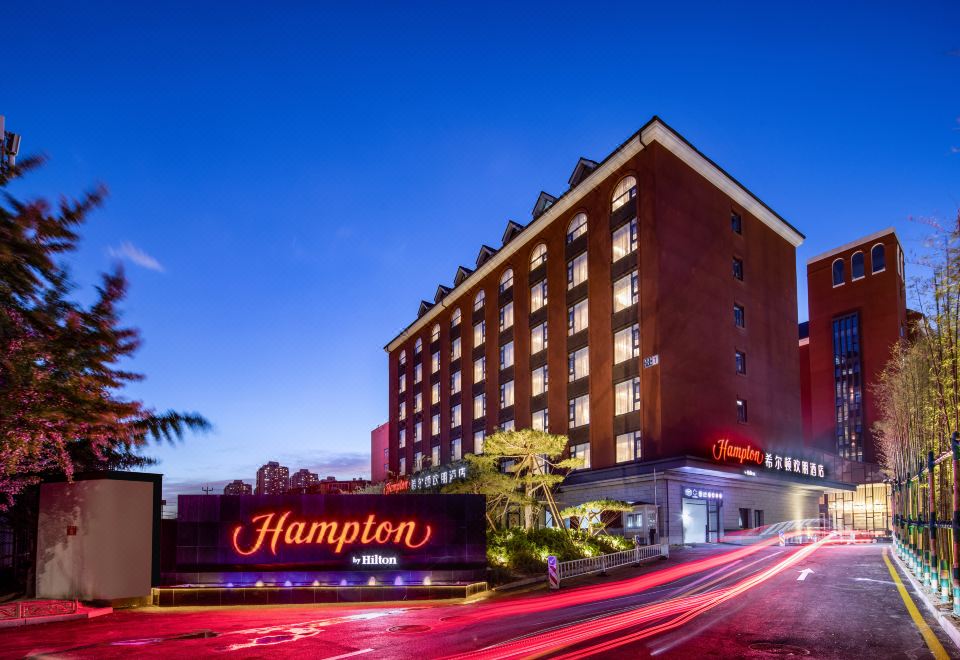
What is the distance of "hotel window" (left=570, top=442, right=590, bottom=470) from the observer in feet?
178

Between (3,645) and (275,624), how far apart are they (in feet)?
18.8

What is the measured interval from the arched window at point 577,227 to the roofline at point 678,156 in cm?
132

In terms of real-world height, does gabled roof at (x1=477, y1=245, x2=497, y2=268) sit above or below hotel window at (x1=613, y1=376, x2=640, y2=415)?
above

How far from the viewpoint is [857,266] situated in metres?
104

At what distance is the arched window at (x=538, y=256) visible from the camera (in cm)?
6406

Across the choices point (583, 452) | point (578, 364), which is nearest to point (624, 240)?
point (578, 364)

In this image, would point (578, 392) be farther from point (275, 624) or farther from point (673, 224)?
point (275, 624)

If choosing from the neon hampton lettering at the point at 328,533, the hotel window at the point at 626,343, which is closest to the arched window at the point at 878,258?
the hotel window at the point at 626,343

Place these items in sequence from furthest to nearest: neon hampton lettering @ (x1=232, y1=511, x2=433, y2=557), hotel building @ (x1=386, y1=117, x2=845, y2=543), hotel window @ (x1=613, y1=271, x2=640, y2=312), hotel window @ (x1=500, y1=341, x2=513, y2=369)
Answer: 1. hotel window @ (x1=500, y1=341, x2=513, y2=369)
2. hotel window @ (x1=613, y1=271, x2=640, y2=312)
3. hotel building @ (x1=386, y1=117, x2=845, y2=543)
4. neon hampton lettering @ (x1=232, y1=511, x2=433, y2=557)

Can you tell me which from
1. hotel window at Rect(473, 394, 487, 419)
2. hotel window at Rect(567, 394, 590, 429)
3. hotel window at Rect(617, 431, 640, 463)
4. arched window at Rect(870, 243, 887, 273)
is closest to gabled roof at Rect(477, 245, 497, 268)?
hotel window at Rect(473, 394, 487, 419)

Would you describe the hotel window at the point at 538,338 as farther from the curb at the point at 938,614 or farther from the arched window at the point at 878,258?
the arched window at the point at 878,258

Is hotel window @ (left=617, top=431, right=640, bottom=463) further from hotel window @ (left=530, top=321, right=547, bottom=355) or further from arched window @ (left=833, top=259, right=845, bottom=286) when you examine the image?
arched window @ (left=833, top=259, right=845, bottom=286)

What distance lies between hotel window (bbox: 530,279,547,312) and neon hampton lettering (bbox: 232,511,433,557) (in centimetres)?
3958

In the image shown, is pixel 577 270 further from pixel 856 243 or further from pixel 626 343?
pixel 856 243
